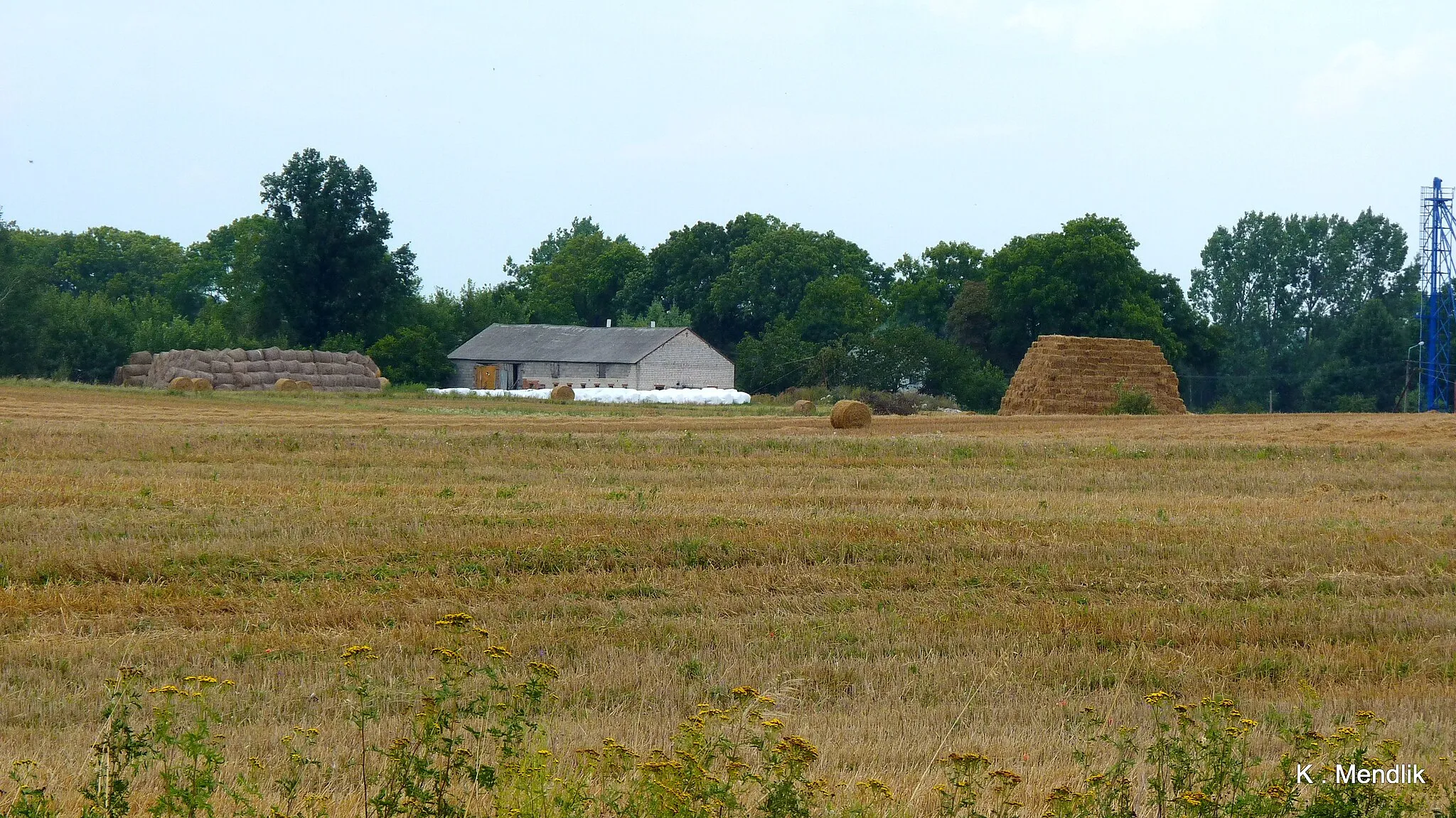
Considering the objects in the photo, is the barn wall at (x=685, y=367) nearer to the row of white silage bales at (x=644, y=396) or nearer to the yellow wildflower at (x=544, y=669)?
the row of white silage bales at (x=644, y=396)

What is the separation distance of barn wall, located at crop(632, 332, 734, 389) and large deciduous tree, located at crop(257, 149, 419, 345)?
18.1 metres

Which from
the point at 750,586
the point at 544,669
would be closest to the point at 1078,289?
the point at 750,586

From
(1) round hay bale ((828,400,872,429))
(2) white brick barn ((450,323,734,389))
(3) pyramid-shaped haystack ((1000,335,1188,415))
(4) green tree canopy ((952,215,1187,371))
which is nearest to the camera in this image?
(1) round hay bale ((828,400,872,429))

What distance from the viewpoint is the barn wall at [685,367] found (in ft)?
254

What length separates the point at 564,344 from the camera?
262 ft

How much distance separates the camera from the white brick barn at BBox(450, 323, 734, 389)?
77250mm

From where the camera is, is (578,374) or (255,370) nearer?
(255,370)

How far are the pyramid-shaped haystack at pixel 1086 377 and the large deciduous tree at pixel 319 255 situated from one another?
47689mm

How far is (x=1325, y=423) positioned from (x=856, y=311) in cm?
5834

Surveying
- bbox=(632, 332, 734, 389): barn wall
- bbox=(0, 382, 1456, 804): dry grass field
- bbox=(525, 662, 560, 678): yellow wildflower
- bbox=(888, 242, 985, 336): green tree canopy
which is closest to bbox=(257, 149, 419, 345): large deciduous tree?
bbox=(632, 332, 734, 389): barn wall

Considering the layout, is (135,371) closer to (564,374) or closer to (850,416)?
(564,374)

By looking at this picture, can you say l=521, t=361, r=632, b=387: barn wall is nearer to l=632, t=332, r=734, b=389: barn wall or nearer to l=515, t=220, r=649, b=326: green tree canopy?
l=632, t=332, r=734, b=389: barn wall

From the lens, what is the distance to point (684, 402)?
2419 inches

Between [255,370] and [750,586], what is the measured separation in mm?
57820
